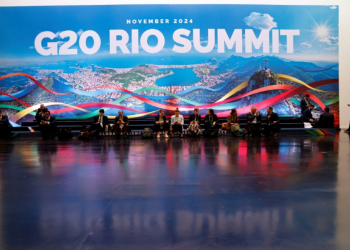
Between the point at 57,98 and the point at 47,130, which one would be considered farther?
the point at 57,98

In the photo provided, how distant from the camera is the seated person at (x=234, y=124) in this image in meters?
10.4

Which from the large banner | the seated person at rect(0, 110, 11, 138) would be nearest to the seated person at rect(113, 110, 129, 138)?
the large banner

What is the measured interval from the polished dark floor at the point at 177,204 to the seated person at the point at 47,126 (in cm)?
510

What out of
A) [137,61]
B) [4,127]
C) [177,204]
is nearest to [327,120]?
[137,61]

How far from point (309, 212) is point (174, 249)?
4.26 feet

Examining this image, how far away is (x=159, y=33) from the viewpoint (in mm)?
12305

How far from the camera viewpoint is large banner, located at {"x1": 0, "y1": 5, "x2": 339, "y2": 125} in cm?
1225

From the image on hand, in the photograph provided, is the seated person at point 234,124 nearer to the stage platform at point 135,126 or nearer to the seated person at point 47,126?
the stage platform at point 135,126

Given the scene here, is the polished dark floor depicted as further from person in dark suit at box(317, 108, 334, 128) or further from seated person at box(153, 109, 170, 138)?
person in dark suit at box(317, 108, 334, 128)

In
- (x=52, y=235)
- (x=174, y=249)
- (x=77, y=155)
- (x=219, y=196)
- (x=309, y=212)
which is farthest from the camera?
(x=77, y=155)

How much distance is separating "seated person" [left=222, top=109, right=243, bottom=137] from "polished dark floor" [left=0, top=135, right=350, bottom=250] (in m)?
4.96

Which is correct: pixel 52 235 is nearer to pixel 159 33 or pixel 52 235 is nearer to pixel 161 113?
pixel 161 113

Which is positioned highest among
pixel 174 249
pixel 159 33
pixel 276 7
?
pixel 276 7

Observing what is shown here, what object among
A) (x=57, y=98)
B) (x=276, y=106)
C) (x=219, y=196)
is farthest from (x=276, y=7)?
(x=219, y=196)
